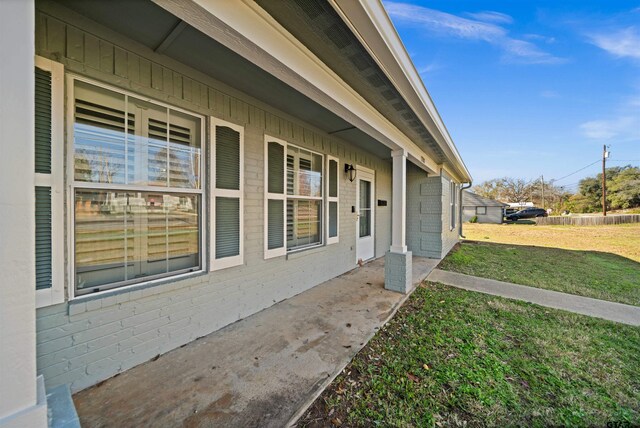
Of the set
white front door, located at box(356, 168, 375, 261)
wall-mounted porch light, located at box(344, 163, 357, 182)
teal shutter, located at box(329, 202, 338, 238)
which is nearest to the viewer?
teal shutter, located at box(329, 202, 338, 238)

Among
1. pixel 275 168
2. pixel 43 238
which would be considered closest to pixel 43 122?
pixel 43 238

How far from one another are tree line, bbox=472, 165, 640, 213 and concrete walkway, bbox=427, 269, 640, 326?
37.0 meters

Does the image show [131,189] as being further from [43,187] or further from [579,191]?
[579,191]

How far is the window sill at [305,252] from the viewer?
372 centimetres

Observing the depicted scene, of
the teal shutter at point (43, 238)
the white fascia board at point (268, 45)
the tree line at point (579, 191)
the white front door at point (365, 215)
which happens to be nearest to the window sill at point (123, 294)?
the teal shutter at point (43, 238)

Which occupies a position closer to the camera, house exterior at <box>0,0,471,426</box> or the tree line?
house exterior at <box>0,0,471,426</box>

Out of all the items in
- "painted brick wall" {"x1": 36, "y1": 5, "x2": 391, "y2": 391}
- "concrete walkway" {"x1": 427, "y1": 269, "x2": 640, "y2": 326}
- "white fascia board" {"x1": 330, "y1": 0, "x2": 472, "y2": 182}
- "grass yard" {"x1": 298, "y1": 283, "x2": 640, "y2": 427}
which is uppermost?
"white fascia board" {"x1": 330, "y1": 0, "x2": 472, "y2": 182}

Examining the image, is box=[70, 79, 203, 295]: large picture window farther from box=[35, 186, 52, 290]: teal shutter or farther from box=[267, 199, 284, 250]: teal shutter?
box=[267, 199, 284, 250]: teal shutter

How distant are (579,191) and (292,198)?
48.7 metres

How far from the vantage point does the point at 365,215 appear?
601 centimetres

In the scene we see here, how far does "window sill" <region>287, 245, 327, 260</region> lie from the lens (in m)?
3.72

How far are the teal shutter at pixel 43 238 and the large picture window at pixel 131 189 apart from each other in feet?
0.49

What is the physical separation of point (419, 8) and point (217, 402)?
7.04m

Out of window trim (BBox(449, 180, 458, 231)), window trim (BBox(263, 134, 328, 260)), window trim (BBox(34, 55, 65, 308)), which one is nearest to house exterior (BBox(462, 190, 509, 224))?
window trim (BBox(449, 180, 458, 231))
